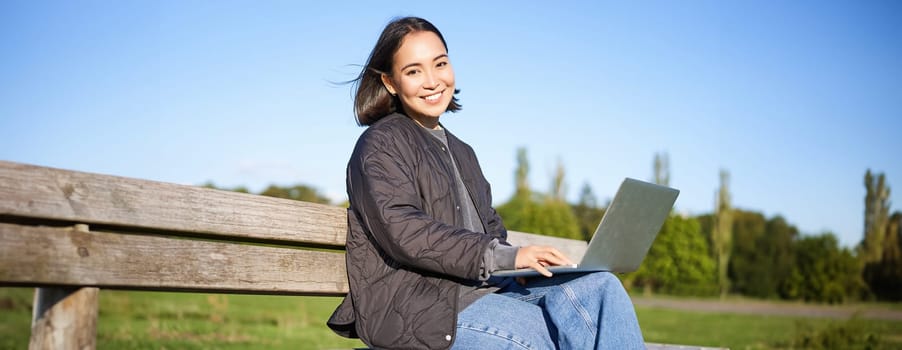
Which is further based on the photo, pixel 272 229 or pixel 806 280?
pixel 806 280

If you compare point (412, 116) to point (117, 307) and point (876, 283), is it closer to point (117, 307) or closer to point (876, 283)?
point (117, 307)

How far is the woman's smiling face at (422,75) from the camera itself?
9.42ft

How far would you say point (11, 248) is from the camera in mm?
1726

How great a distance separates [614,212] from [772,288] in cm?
3656

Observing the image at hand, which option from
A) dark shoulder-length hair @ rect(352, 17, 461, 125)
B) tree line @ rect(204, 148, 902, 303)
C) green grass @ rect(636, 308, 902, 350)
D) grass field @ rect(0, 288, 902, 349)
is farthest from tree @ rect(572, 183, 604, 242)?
dark shoulder-length hair @ rect(352, 17, 461, 125)

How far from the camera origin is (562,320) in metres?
2.43

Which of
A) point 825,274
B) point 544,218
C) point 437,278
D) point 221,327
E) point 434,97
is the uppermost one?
point 544,218

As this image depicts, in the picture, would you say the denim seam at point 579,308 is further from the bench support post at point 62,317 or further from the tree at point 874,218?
the tree at point 874,218

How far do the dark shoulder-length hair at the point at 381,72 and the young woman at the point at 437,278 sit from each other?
21cm

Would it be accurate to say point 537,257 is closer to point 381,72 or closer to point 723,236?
point 381,72

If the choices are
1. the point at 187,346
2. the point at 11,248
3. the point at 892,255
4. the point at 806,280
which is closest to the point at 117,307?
the point at 187,346

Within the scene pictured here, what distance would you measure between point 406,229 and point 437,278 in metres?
0.22

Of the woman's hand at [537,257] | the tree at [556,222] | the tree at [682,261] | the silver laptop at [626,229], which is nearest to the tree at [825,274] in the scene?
the tree at [682,261]

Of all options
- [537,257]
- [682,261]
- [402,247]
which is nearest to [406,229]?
[402,247]
